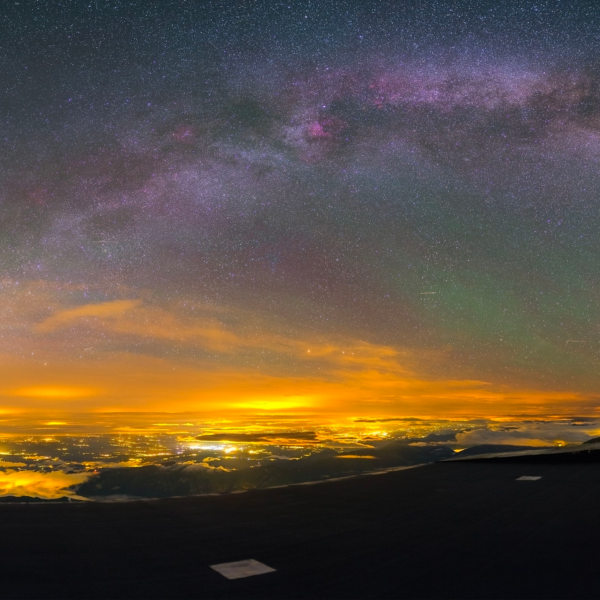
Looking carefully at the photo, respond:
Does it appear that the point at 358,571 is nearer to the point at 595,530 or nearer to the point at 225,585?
the point at 225,585

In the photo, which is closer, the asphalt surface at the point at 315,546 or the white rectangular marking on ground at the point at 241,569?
the asphalt surface at the point at 315,546

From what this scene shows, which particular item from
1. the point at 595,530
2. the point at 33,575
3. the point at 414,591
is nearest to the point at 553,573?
the point at 414,591

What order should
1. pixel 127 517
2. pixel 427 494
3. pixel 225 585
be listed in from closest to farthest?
pixel 225 585 < pixel 127 517 < pixel 427 494

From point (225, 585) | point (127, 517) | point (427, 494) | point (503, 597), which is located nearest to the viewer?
point (503, 597)

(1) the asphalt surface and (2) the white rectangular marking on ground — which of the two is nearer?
(1) the asphalt surface
